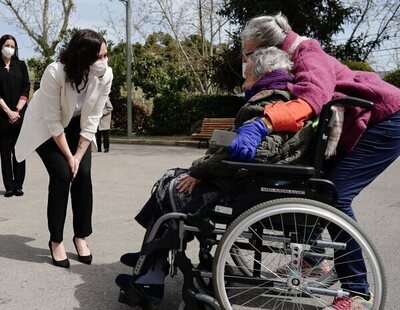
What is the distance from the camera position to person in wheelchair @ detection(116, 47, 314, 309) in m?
2.42

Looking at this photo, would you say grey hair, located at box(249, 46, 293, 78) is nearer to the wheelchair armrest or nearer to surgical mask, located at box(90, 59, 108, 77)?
the wheelchair armrest

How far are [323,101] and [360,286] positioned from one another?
3.24ft

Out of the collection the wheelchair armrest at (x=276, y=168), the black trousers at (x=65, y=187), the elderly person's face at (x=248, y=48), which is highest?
the elderly person's face at (x=248, y=48)

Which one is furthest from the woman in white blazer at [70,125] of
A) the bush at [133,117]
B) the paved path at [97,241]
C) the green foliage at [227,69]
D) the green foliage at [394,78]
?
the green foliage at [394,78]

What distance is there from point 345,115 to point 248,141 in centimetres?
55

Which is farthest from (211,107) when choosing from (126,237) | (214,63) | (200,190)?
(200,190)

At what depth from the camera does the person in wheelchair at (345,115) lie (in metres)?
2.41

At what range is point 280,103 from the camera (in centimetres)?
241

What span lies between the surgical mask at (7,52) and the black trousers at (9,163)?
2.70ft

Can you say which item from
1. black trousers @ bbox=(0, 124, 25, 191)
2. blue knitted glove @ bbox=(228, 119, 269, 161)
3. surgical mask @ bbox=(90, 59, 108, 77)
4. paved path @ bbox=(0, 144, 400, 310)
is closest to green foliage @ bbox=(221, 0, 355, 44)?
paved path @ bbox=(0, 144, 400, 310)

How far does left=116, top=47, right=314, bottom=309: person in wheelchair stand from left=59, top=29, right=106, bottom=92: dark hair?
41.6 inches

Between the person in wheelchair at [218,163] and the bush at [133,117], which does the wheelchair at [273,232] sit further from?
the bush at [133,117]

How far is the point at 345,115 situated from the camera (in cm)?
252

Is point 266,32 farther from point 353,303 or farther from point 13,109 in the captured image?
point 13,109
